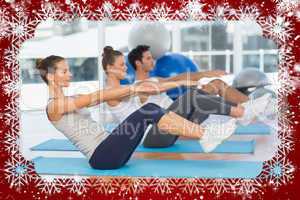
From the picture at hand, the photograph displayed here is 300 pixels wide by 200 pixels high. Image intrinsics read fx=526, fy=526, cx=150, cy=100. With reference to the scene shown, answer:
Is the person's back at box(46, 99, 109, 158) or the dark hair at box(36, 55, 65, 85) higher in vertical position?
the dark hair at box(36, 55, 65, 85)

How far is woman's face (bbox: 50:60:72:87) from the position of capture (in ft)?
10.8

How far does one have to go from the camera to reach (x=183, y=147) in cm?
333

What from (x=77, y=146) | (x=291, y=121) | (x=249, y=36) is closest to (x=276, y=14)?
(x=249, y=36)

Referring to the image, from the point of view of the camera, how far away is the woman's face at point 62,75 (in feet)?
10.8

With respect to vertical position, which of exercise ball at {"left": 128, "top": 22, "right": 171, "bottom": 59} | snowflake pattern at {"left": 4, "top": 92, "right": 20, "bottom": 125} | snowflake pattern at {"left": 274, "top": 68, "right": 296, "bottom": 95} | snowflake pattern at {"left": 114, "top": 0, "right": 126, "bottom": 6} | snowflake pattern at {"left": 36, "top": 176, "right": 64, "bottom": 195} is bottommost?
snowflake pattern at {"left": 36, "top": 176, "right": 64, "bottom": 195}

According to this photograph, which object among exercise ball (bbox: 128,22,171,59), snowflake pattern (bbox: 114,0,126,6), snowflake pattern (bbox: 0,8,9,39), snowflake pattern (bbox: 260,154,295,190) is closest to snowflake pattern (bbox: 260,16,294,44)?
exercise ball (bbox: 128,22,171,59)

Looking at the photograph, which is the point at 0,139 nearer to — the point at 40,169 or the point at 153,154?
the point at 40,169

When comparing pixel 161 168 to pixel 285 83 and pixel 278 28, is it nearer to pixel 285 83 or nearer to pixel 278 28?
pixel 285 83

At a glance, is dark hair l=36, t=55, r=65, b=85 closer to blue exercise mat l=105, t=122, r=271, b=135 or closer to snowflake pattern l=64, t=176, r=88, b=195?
snowflake pattern l=64, t=176, r=88, b=195

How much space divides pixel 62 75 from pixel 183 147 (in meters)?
0.89

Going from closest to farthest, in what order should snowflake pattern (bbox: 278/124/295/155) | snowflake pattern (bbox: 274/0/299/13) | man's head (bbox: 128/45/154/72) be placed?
snowflake pattern (bbox: 274/0/299/13)
snowflake pattern (bbox: 278/124/295/155)
man's head (bbox: 128/45/154/72)

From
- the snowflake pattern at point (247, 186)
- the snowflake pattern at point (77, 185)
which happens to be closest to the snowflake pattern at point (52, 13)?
the snowflake pattern at point (77, 185)

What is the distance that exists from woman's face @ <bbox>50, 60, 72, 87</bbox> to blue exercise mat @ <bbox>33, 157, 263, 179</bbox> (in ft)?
1.65

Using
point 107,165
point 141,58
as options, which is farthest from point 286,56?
point 107,165
